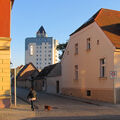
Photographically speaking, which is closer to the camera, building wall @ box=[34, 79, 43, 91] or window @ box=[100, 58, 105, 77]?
window @ box=[100, 58, 105, 77]

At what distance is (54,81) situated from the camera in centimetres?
3841

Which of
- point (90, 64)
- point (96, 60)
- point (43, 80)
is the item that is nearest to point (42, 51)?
point (43, 80)

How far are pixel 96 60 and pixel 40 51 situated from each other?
484 feet

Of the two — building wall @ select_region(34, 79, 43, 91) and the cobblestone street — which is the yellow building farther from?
building wall @ select_region(34, 79, 43, 91)

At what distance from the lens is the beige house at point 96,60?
20.9 meters

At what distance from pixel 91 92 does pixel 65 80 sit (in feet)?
26.1

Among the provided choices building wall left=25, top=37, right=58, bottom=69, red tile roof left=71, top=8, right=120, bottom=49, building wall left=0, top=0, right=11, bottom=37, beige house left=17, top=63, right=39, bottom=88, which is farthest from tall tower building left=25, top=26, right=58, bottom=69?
building wall left=0, top=0, right=11, bottom=37

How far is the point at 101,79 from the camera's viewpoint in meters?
22.7

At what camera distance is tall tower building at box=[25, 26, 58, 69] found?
550 ft

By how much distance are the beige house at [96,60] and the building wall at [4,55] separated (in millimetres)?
7553

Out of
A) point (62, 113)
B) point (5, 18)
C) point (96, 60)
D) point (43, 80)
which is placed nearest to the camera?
point (62, 113)

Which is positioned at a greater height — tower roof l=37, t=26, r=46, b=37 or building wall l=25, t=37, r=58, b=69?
tower roof l=37, t=26, r=46, b=37

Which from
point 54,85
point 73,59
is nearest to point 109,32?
point 73,59

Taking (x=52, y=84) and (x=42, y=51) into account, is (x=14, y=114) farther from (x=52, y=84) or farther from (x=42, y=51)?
(x=42, y=51)
